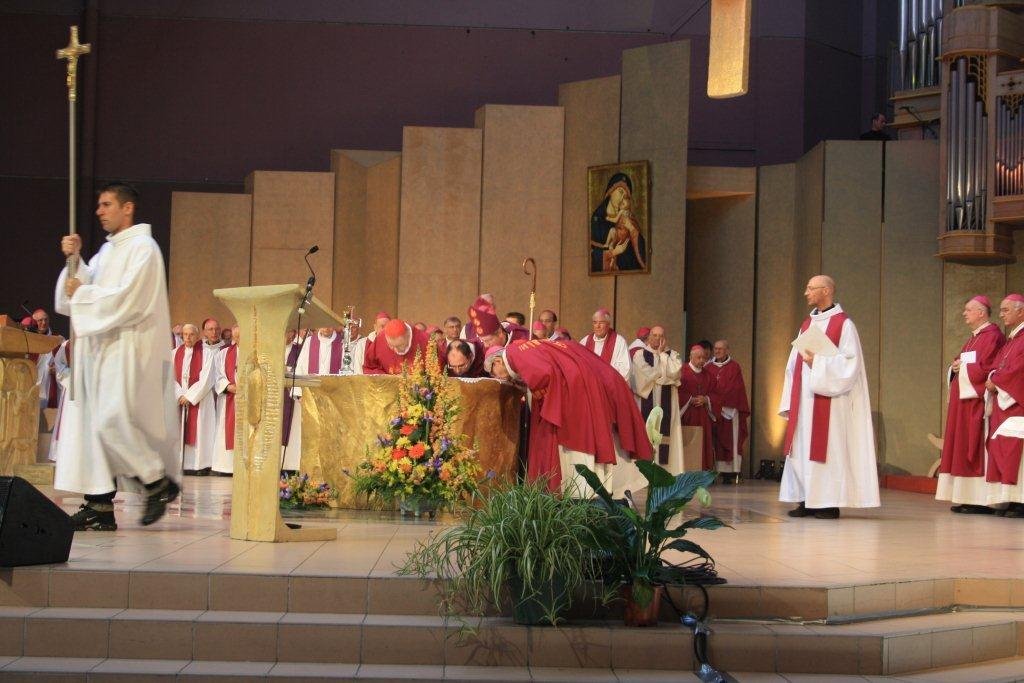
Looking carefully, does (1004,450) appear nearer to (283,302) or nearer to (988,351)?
(988,351)

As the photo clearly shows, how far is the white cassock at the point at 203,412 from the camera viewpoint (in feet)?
41.7

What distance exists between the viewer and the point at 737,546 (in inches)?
258

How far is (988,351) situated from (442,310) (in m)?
6.61

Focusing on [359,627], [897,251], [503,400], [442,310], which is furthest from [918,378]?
[359,627]

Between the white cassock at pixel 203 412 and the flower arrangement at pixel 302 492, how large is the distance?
198 inches

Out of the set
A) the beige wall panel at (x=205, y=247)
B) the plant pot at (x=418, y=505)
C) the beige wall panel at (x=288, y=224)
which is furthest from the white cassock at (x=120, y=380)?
the beige wall panel at (x=205, y=247)

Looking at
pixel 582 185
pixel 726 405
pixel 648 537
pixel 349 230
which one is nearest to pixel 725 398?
pixel 726 405

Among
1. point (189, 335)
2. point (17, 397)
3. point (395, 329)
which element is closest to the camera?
point (17, 397)

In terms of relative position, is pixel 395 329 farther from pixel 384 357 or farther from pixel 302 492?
pixel 302 492

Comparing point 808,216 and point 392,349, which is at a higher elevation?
point 808,216

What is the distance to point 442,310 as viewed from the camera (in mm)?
14516

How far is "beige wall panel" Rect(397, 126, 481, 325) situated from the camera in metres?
14.5

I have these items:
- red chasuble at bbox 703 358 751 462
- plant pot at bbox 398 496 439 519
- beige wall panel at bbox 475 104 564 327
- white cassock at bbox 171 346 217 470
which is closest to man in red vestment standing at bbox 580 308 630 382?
red chasuble at bbox 703 358 751 462

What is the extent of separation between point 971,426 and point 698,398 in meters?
4.15
